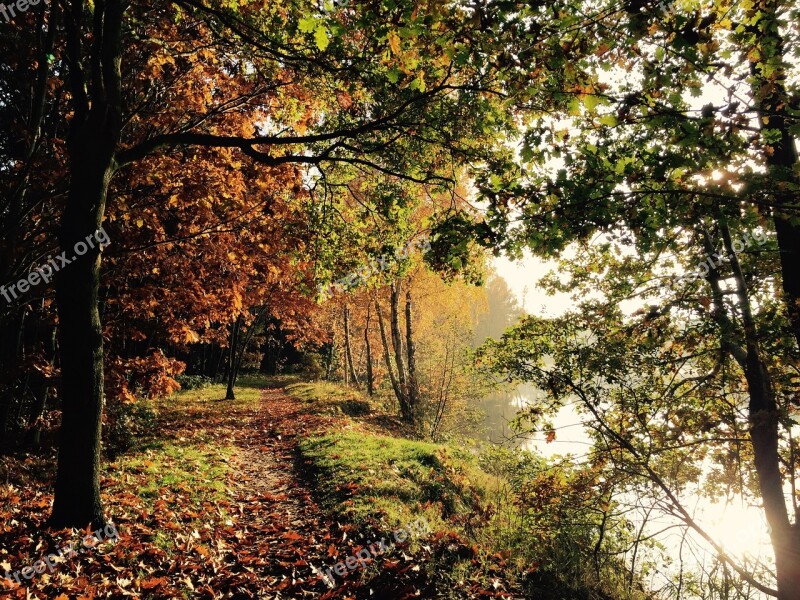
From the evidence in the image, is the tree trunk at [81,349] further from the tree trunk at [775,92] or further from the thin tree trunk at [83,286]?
the tree trunk at [775,92]

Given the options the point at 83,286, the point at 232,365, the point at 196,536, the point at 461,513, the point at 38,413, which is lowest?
the point at 461,513

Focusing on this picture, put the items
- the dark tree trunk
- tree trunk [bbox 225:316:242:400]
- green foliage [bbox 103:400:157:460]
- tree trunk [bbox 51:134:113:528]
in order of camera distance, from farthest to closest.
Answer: tree trunk [bbox 225:316:242:400], green foliage [bbox 103:400:157:460], the dark tree trunk, tree trunk [bbox 51:134:113:528]

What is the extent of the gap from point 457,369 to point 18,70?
15170mm

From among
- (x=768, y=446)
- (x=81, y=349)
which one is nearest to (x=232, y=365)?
(x=81, y=349)

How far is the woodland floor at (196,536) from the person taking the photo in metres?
4.14

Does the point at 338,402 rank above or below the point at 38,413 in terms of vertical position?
below

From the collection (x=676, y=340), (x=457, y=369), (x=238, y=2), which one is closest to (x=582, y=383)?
(x=676, y=340)

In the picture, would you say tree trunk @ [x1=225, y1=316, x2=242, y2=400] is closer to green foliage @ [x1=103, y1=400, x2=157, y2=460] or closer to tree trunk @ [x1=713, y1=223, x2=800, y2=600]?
green foliage @ [x1=103, y1=400, x2=157, y2=460]

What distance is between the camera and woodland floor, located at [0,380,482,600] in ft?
13.6

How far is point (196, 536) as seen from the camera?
5273 mm

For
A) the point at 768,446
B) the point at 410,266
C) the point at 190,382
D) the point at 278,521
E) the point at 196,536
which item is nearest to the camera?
the point at 768,446

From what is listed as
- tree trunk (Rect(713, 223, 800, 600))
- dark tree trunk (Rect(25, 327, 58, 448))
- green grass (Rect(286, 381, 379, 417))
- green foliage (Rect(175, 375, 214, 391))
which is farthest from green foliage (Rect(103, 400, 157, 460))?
green foliage (Rect(175, 375, 214, 391))

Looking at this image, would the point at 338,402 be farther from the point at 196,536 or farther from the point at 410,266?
the point at 196,536

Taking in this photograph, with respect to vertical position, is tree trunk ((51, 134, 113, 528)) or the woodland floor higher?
tree trunk ((51, 134, 113, 528))
